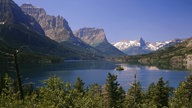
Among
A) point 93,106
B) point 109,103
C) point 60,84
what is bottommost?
point 109,103

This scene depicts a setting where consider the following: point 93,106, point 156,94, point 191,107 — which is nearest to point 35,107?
point 93,106

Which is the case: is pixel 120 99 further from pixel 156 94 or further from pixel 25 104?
pixel 25 104

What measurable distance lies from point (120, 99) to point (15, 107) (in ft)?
157

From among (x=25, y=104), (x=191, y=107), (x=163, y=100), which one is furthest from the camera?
(x=163, y=100)

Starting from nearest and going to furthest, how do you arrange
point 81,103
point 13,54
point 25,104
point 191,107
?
point 13,54, point 81,103, point 25,104, point 191,107

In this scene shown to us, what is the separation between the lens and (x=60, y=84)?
3728 cm

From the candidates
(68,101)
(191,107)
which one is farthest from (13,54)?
(191,107)

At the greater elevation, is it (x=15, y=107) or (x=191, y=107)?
(x=15, y=107)

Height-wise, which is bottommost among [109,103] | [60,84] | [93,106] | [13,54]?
[109,103]

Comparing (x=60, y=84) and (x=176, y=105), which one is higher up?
(x=60, y=84)

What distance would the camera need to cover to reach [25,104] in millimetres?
36781

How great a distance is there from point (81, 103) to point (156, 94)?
44.2m

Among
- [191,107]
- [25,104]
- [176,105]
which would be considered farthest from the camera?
[191,107]

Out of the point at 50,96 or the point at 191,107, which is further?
the point at 191,107
